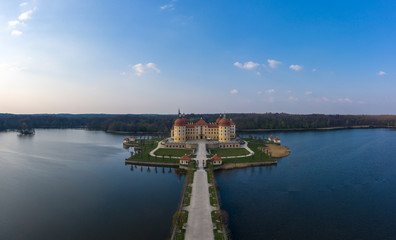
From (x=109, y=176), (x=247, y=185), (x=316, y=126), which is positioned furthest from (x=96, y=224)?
(x=316, y=126)

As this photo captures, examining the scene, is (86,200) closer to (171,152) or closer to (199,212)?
(199,212)

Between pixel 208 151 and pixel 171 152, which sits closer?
pixel 208 151

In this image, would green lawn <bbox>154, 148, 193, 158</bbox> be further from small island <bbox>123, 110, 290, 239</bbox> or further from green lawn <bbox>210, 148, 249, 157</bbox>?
green lawn <bbox>210, 148, 249, 157</bbox>

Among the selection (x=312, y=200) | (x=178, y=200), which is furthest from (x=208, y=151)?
(x=312, y=200)

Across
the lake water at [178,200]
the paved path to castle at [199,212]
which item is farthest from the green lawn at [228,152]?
the paved path to castle at [199,212]

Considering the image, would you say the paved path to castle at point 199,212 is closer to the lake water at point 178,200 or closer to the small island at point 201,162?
the small island at point 201,162

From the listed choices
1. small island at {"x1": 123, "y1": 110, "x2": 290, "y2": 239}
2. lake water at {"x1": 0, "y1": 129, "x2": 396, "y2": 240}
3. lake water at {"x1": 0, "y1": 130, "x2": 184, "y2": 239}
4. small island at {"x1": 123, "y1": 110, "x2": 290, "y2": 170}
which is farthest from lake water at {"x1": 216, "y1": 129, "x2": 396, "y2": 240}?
lake water at {"x1": 0, "y1": 130, "x2": 184, "y2": 239}
